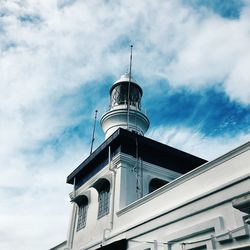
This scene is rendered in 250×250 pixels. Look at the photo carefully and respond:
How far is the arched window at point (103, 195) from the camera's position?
43.8 feet

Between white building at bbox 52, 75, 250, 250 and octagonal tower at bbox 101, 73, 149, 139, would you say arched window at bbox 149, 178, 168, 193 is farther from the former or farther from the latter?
octagonal tower at bbox 101, 73, 149, 139

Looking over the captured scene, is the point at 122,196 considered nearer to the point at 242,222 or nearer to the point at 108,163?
the point at 108,163

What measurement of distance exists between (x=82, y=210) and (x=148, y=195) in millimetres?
6081

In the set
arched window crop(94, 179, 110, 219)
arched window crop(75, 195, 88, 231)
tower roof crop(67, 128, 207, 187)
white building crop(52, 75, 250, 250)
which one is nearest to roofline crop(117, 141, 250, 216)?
white building crop(52, 75, 250, 250)

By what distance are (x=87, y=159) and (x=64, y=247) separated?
4662 millimetres

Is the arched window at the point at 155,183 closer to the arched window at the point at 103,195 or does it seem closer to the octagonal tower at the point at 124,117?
the arched window at the point at 103,195

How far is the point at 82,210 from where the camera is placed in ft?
50.8

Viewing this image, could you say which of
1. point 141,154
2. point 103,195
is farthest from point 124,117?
point 103,195

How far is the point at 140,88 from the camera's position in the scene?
2073 cm

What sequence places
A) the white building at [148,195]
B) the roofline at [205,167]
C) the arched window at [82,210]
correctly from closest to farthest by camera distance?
the white building at [148,195], the roofline at [205,167], the arched window at [82,210]

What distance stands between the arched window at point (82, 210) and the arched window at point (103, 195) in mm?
1494

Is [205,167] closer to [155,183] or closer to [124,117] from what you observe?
[155,183]

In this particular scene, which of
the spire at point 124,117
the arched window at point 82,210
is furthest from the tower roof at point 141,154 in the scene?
the spire at point 124,117

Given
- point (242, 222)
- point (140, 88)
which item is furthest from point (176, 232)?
point (140, 88)
